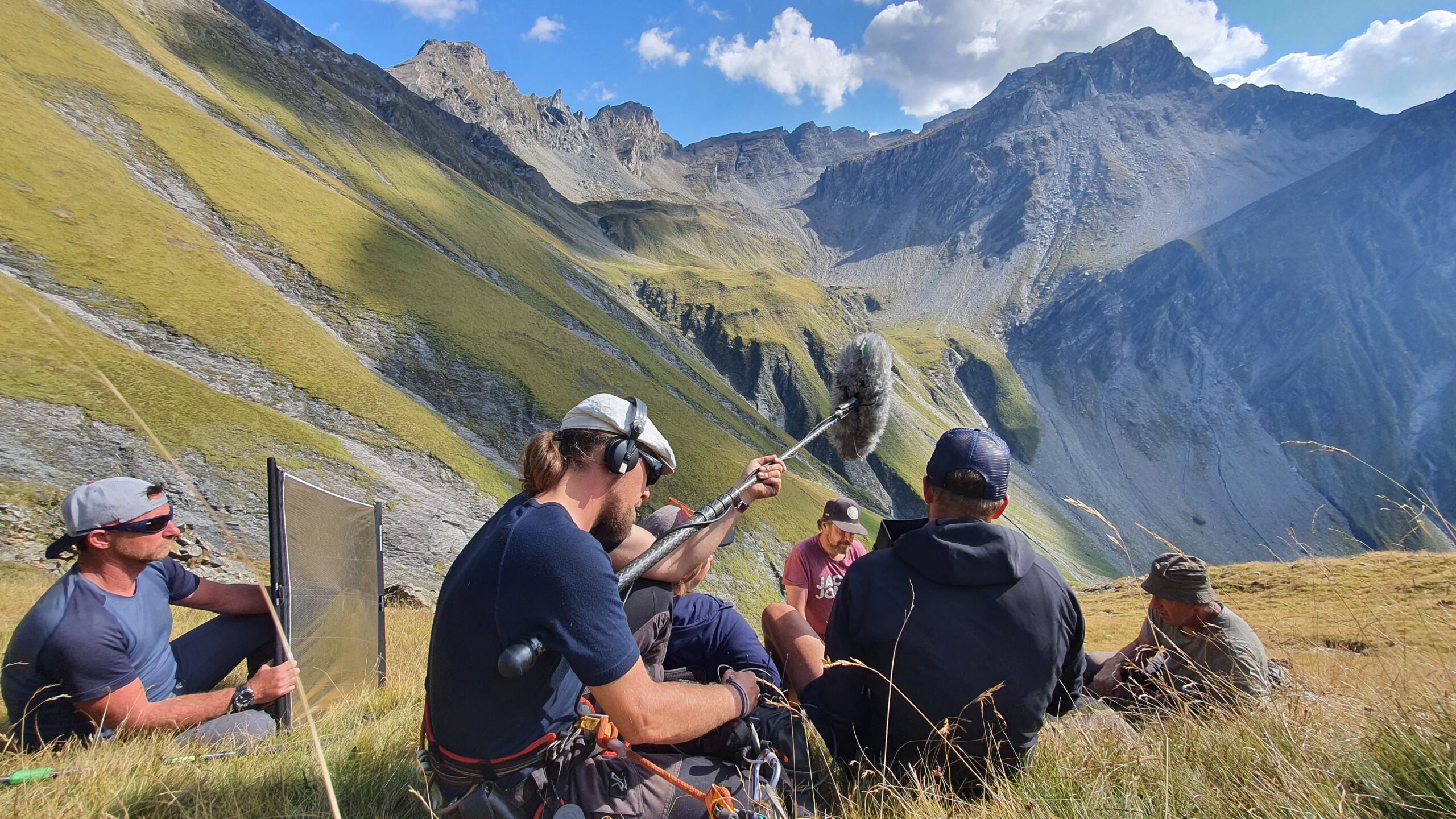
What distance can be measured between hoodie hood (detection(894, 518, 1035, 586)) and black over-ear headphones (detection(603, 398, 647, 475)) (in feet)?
5.78

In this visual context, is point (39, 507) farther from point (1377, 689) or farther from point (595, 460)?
point (1377, 689)

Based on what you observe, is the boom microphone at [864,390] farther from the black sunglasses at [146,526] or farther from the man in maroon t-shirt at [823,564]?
the black sunglasses at [146,526]

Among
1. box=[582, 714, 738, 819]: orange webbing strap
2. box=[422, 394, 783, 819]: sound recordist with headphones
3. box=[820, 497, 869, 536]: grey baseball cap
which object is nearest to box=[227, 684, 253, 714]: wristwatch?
box=[422, 394, 783, 819]: sound recordist with headphones

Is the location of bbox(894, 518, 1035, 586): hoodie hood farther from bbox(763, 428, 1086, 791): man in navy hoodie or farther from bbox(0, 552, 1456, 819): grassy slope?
bbox(0, 552, 1456, 819): grassy slope

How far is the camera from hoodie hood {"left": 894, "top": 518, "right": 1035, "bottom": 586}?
3.97m

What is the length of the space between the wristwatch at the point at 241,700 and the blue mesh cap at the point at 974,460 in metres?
5.56

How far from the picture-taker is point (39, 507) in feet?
61.6

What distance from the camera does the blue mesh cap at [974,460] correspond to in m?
4.38

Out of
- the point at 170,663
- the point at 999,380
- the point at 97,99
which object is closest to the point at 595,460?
the point at 170,663

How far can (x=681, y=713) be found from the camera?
3.61m

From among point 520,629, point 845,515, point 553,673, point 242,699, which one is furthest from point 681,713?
point 845,515

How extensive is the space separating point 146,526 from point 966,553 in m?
6.09

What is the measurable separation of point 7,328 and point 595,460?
120 ft

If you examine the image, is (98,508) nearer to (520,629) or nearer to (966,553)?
(520,629)
